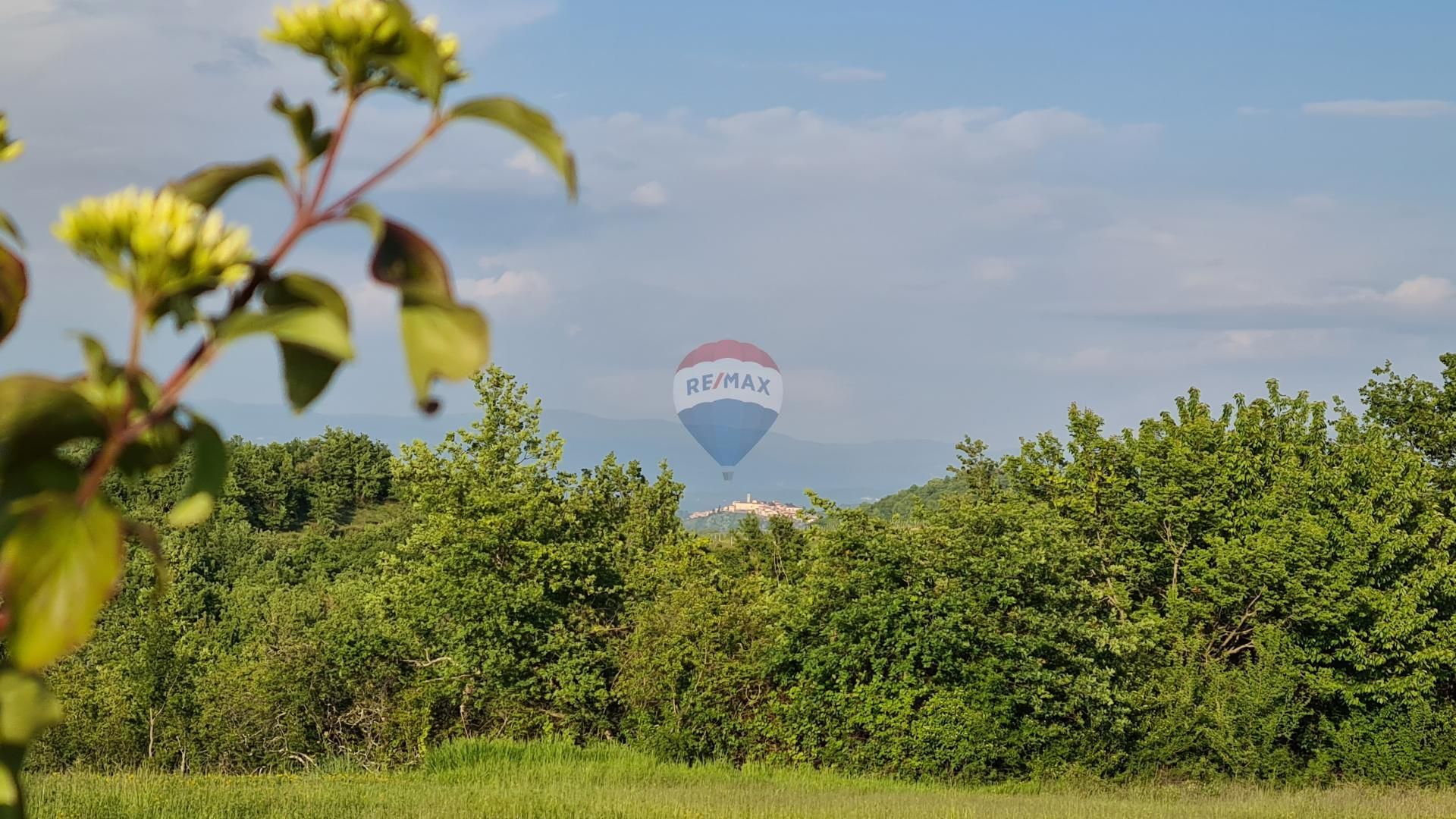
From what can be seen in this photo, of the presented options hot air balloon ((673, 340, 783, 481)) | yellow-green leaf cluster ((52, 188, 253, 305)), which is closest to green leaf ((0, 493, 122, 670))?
yellow-green leaf cluster ((52, 188, 253, 305))

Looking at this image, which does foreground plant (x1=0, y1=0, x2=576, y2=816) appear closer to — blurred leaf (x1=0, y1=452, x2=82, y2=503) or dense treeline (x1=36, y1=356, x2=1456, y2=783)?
blurred leaf (x1=0, y1=452, x2=82, y2=503)

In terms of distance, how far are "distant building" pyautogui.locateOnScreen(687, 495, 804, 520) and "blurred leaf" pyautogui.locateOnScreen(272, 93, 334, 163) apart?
18768mm

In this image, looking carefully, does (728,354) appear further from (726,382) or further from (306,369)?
(306,369)

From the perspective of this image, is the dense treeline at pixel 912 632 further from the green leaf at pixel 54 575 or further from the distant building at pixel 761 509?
the green leaf at pixel 54 575

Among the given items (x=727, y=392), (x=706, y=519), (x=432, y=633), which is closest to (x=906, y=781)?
(x=432, y=633)

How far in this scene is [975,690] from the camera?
58.2ft

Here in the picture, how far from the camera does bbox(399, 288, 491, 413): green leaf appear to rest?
0.73 m

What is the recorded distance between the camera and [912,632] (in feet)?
59.4

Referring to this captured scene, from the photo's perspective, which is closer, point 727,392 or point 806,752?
point 806,752

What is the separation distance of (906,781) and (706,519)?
120m

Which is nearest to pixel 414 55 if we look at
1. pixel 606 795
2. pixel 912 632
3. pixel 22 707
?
pixel 22 707

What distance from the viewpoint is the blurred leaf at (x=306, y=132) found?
0.82m

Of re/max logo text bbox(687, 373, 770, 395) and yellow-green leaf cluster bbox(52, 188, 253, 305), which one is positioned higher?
re/max logo text bbox(687, 373, 770, 395)

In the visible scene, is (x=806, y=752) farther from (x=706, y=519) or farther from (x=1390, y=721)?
(x=706, y=519)
